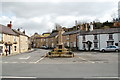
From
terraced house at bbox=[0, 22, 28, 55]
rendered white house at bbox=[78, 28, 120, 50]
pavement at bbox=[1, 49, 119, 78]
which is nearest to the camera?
pavement at bbox=[1, 49, 119, 78]

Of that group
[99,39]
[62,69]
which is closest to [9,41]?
[99,39]

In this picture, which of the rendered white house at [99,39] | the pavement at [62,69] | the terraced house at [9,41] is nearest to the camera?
the pavement at [62,69]

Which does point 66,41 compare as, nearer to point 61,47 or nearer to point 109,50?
point 109,50

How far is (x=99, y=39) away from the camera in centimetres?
4428

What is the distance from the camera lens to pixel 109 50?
1523 inches

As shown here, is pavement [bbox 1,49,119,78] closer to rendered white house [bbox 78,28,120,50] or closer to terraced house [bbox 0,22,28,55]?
terraced house [bbox 0,22,28,55]

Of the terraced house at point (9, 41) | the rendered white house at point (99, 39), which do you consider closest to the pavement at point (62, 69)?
the terraced house at point (9, 41)

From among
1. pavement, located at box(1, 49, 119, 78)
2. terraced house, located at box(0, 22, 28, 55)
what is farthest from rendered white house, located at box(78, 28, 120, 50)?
pavement, located at box(1, 49, 119, 78)

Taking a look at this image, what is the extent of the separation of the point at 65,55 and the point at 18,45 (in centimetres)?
2367

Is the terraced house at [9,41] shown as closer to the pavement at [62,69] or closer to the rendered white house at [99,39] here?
the pavement at [62,69]

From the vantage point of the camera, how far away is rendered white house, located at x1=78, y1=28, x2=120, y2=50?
140ft

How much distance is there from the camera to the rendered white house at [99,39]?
1686 inches

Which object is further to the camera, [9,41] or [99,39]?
[99,39]

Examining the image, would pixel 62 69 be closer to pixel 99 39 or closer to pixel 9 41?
pixel 9 41
